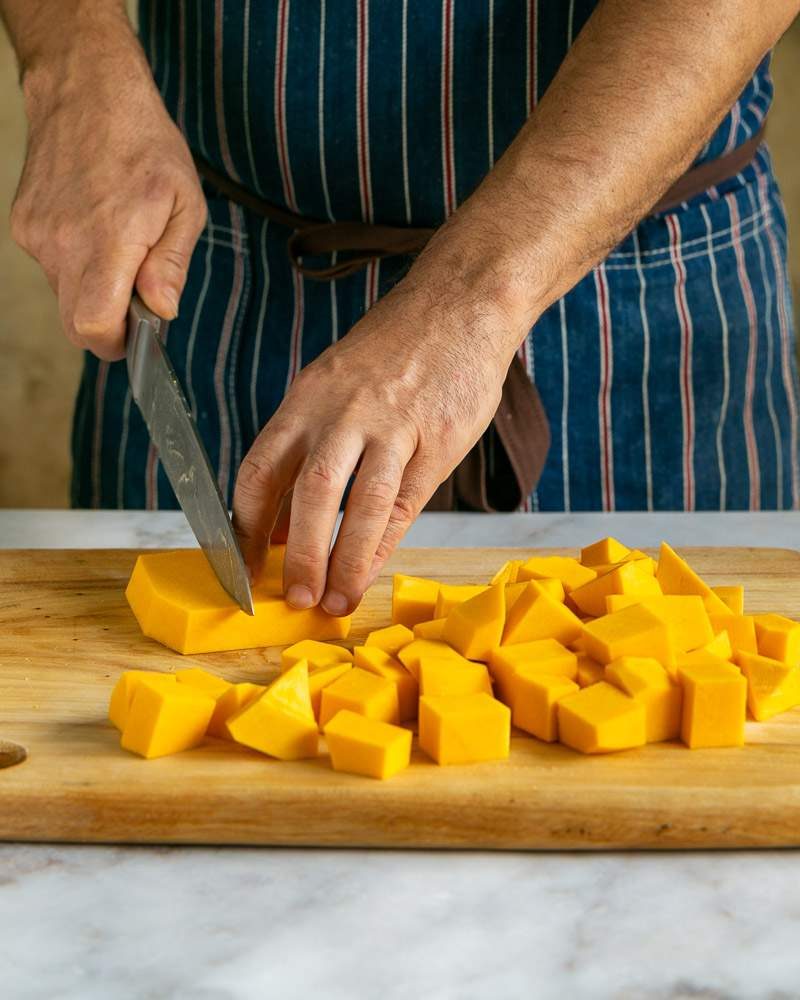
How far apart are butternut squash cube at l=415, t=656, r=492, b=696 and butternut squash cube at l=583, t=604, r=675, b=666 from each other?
0.38 feet

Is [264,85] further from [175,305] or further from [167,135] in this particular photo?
[175,305]

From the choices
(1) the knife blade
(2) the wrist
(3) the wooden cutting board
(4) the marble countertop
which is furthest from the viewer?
(2) the wrist

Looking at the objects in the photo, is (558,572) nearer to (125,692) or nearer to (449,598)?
(449,598)

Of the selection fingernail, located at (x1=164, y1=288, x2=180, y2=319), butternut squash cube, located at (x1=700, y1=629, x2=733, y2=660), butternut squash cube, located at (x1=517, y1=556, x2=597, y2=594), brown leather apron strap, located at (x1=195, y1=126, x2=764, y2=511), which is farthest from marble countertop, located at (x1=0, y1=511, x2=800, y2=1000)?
brown leather apron strap, located at (x1=195, y1=126, x2=764, y2=511)

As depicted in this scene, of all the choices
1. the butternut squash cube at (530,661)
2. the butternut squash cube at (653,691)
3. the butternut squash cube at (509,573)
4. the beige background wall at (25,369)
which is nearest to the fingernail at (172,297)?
the butternut squash cube at (509,573)

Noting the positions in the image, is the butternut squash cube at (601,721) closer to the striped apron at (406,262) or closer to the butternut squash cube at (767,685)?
the butternut squash cube at (767,685)

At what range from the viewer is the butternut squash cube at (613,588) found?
1.47 metres

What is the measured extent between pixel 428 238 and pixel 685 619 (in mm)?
854

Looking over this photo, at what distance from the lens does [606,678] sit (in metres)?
1.30

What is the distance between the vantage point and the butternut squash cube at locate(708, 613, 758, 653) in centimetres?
141

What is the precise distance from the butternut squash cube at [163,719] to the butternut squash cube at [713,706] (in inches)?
17.9

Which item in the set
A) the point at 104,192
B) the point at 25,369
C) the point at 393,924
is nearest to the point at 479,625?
the point at 393,924

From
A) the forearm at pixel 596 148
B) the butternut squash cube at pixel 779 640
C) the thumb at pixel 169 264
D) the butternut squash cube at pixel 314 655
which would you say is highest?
the forearm at pixel 596 148

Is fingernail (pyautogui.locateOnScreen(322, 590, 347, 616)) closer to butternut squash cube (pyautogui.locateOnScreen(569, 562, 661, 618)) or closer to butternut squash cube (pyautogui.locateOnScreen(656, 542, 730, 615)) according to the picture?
butternut squash cube (pyautogui.locateOnScreen(569, 562, 661, 618))
